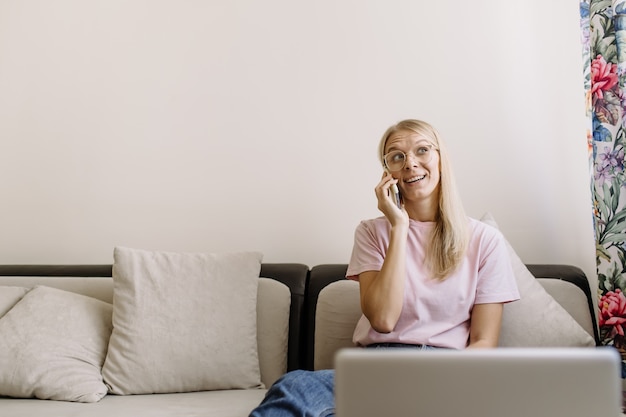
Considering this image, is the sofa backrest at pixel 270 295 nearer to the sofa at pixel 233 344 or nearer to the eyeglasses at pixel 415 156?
the sofa at pixel 233 344

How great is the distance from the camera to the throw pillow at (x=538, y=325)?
1740 millimetres

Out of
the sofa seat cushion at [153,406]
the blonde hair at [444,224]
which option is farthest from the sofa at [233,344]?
the blonde hair at [444,224]

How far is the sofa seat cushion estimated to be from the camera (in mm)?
1634

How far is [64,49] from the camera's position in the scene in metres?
2.58

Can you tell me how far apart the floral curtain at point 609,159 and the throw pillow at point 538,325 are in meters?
0.22

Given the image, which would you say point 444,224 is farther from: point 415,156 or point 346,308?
point 346,308

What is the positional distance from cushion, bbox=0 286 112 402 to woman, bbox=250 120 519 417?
0.79 metres

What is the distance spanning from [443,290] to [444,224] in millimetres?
192

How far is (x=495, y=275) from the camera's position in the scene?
1.71 metres

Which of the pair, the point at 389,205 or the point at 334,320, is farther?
the point at 334,320

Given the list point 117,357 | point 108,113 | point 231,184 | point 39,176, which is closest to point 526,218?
point 231,184

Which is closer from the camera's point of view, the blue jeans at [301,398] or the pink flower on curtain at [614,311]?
the blue jeans at [301,398]

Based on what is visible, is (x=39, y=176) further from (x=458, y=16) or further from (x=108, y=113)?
(x=458, y=16)

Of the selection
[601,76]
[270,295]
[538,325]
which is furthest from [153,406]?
[601,76]
